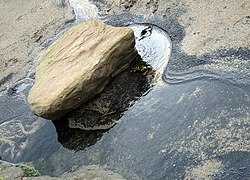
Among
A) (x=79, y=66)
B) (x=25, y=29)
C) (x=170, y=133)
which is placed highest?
(x=79, y=66)

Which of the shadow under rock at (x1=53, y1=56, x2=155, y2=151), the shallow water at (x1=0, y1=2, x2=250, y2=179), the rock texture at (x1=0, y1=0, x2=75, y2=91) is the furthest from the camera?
the rock texture at (x1=0, y1=0, x2=75, y2=91)

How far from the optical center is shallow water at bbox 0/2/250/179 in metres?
4.62

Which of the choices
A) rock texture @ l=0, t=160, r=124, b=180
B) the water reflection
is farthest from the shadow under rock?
rock texture @ l=0, t=160, r=124, b=180

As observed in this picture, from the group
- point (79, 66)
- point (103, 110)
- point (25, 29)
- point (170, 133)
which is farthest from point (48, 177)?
point (25, 29)

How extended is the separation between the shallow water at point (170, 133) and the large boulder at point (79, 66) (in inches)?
14.3

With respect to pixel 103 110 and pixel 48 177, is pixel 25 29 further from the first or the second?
pixel 48 177

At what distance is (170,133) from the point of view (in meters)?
5.02

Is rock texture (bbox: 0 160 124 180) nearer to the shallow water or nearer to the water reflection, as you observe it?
the shallow water

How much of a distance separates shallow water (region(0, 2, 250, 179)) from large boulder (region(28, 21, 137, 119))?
363 mm

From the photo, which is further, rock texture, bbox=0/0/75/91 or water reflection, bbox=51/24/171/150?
rock texture, bbox=0/0/75/91

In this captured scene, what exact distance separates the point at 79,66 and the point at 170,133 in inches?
59.3

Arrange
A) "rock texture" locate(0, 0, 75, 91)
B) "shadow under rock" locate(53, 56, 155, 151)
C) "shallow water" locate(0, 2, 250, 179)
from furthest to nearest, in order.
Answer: "rock texture" locate(0, 0, 75, 91)
"shadow under rock" locate(53, 56, 155, 151)
"shallow water" locate(0, 2, 250, 179)

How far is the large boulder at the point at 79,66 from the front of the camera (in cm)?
547

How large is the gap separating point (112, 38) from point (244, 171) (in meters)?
2.56
